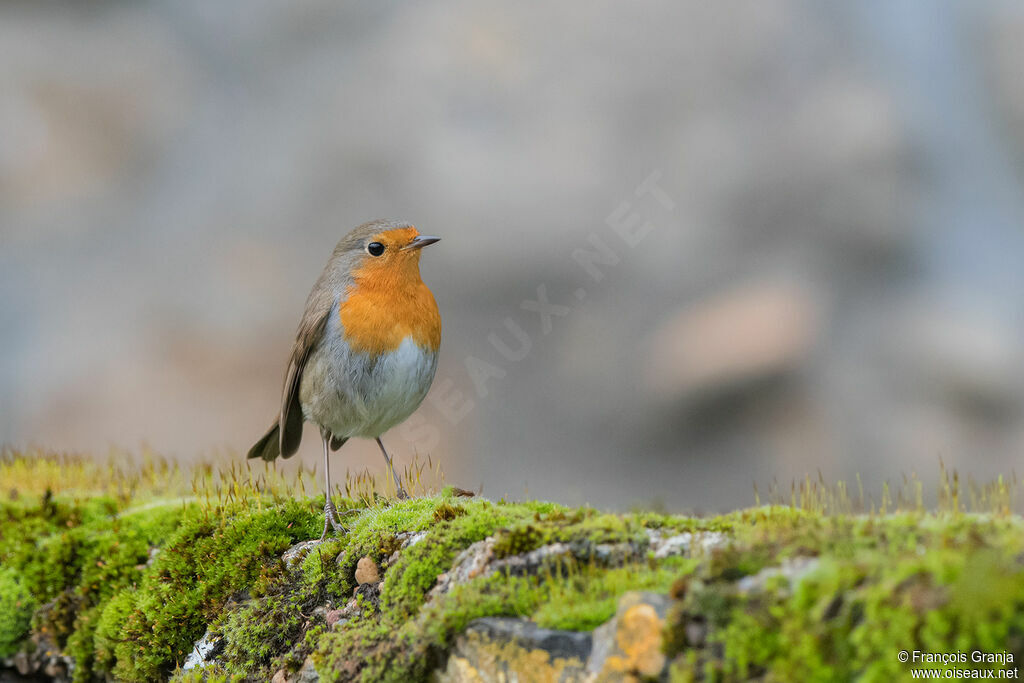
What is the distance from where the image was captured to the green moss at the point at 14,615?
5.75 meters

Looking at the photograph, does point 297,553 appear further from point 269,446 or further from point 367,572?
point 269,446

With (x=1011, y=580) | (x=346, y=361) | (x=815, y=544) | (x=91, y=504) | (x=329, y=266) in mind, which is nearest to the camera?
(x=1011, y=580)

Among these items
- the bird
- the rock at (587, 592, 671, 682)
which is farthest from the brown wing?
the rock at (587, 592, 671, 682)

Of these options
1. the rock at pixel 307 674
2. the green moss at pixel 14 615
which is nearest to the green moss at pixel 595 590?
the rock at pixel 307 674

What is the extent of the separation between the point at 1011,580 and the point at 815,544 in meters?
0.59

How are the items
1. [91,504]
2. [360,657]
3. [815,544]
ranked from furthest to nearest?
[91,504], [360,657], [815,544]

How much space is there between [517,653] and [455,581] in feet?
2.38

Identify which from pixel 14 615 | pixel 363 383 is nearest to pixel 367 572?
pixel 363 383

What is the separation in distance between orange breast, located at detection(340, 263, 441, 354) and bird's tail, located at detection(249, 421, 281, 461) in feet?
4.02

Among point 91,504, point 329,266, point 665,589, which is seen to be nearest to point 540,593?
point 665,589

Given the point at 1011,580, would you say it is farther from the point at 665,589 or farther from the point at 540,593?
the point at 540,593

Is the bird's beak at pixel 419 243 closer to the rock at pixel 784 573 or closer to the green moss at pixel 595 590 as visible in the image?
the green moss at pixel 595 590

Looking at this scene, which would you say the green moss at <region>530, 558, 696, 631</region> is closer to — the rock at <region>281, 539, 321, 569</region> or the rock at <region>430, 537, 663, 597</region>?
the rock at <region>430, 537, 663, 597</region>

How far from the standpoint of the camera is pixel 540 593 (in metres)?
3.16
